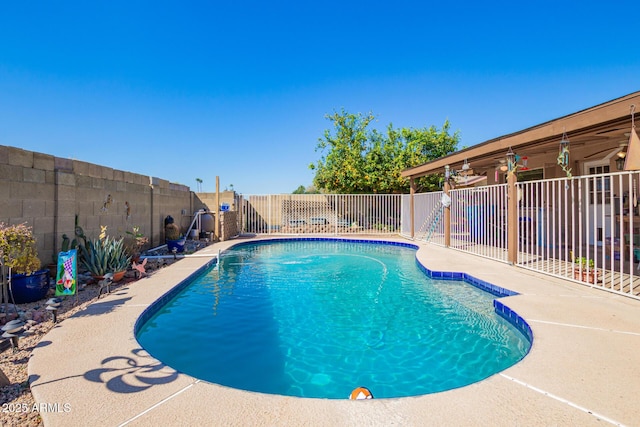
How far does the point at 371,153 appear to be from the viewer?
1733 centimetres

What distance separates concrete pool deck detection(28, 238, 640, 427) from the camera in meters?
1.93

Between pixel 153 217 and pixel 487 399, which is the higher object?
pixel 153 217

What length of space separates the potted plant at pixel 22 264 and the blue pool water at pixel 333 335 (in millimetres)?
1736

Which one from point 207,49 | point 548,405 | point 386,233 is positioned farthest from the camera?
point 386,233

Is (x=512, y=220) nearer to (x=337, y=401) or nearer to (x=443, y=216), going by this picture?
(x=443, y=216)

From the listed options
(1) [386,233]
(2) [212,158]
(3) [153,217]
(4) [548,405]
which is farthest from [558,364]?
(2) [212,158]

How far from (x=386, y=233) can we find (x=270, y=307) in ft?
38.3

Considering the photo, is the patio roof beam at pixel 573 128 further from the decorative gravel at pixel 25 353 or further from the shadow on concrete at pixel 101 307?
the shadow on concrete at pixel 101 307

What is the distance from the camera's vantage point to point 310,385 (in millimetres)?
2984

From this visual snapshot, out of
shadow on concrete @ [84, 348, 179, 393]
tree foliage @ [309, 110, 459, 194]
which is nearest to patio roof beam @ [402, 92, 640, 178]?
shadow on concrete @ [84, 348, 179, 393]

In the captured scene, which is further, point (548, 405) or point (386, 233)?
point (386, 233)

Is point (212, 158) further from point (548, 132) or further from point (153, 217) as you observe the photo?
point (548, 132)

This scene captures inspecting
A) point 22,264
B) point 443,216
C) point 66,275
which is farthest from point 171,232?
point 443,216

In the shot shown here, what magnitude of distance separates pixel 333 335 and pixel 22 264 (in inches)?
162
